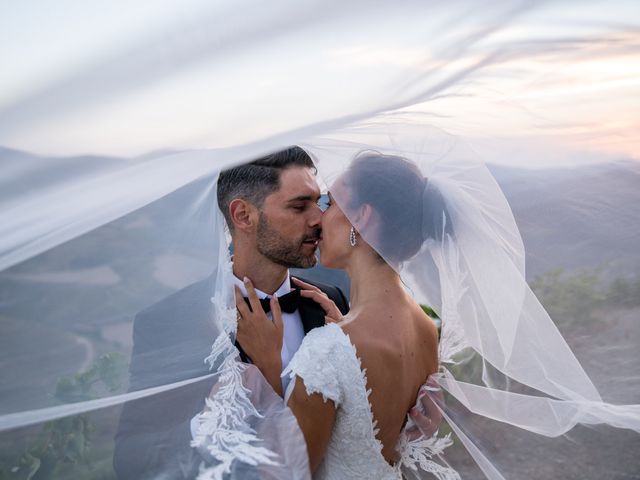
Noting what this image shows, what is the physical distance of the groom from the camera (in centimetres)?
245

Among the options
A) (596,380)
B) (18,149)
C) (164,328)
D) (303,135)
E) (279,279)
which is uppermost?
(18,149)

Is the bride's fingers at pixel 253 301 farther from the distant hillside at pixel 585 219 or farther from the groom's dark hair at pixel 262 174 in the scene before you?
the distant hillside at pixel 585 219

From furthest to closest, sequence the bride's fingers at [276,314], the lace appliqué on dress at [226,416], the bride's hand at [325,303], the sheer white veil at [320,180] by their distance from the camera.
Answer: the bride's hand at [325,303] < the bride's fingers at [276,314] < the lace appliqué on dress at [226,416] < the sheer white veil at [320,180]

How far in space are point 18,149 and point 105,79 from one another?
303mm

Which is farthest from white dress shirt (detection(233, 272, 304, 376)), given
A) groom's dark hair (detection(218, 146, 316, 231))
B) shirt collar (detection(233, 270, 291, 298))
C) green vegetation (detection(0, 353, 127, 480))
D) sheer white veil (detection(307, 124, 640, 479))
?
green vegetation (detection(0, 353, 127, 480))

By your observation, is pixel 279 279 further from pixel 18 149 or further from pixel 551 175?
pixel 18 149

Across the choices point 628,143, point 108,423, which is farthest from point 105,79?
point 628,143

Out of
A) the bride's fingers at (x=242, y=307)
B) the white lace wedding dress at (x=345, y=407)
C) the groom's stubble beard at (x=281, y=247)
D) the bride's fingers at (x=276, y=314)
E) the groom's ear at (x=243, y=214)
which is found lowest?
the white lace wedding dress at (x=345, y=407)

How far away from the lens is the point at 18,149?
1985mm

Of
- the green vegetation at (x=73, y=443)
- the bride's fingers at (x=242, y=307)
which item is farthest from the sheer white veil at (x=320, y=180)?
the bride's fingers at (x=242, y=307)

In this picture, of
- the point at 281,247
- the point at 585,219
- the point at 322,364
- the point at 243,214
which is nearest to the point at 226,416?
the point at 322,364

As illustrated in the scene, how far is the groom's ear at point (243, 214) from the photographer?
3189mm

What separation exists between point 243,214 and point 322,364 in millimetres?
870

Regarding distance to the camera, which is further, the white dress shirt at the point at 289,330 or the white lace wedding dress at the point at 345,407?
the white dress shirt at the point at 289,330
